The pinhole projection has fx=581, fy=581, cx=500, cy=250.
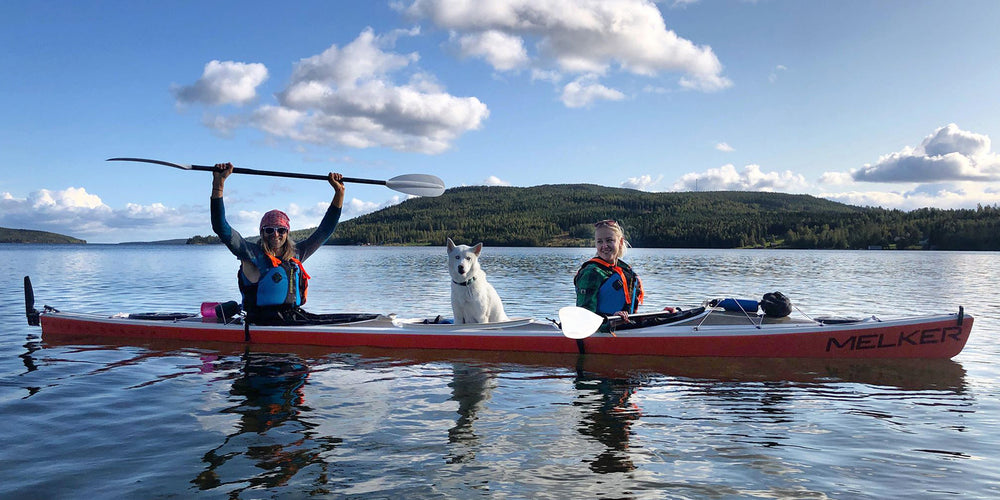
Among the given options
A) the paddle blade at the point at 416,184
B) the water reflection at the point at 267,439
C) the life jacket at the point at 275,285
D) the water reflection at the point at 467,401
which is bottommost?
the water reflection at the point at 467,401

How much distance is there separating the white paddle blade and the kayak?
1cm

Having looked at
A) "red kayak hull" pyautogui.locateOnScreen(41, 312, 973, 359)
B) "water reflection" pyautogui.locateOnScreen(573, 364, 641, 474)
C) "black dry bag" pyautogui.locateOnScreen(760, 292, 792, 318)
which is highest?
"black dry bag" pyautogui.locateOnScreen(760, 292, 792, 318)

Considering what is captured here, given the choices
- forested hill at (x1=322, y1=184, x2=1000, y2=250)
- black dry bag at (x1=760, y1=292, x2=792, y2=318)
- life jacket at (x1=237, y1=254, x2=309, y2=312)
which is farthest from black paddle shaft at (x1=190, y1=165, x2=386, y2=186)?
forested hill at (x1=322, y1=184, x2=1000, y2=250)

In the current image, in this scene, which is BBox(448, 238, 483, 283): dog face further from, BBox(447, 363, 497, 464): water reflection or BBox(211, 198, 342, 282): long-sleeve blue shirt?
BBox(211, 198, 342, 282): long-sleeve blue shirt

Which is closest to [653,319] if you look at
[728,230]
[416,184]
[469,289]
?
[469,289]

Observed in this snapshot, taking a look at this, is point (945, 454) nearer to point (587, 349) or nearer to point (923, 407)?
point (923, 407)

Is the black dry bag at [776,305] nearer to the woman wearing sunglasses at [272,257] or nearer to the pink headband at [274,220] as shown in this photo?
the woman wearing sunglasses at [272,257]

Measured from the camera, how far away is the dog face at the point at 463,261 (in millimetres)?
8945

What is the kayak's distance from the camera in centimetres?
881

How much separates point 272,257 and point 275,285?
618 millimetres

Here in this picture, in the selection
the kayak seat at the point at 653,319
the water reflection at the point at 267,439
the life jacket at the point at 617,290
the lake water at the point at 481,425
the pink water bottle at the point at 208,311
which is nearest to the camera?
the lake water at the point at 481,425

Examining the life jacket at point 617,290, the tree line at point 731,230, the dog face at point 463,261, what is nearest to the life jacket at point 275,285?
the dog face at point 463,261

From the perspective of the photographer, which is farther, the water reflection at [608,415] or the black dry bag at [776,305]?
the black dry bag at [776,305]

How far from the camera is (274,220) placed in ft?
30.9
